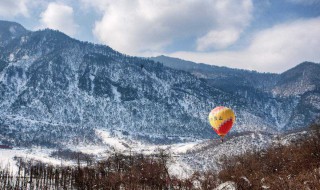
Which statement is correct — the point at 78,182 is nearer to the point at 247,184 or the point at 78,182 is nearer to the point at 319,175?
the point at 247,184

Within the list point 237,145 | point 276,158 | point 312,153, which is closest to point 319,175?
point 312,153

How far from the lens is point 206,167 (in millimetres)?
126000

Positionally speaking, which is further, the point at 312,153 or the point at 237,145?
the point at 237,145

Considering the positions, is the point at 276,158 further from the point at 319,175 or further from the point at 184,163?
the point at 184,163

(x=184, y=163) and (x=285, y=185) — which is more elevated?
(x=285, y=185)

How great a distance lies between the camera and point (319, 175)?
100 ft

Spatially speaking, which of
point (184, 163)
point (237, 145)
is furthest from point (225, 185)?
point (237, 145)

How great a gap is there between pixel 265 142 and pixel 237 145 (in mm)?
14894

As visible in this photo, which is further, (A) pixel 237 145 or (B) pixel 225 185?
(A) pixel 237 145

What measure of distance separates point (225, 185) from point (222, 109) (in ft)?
62.4

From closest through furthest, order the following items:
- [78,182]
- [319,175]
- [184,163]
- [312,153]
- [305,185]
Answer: [305,185] < [319,175] < [312,153] < [78,182] < [184,163]

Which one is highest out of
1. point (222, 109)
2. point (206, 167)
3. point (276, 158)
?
point (222, 109)

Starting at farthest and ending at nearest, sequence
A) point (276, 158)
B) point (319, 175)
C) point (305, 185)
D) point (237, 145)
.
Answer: point (237, 145)
point (276, 158)
point (319, 175)
point (305, 185)

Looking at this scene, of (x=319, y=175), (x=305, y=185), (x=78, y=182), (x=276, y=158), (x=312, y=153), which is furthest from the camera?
(x=276, y=158)
